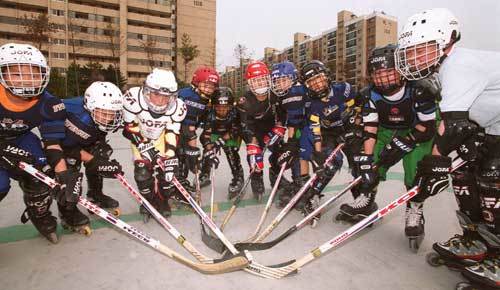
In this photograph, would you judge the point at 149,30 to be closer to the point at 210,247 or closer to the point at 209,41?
the point at 209,41

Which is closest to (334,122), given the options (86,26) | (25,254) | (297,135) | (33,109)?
(297,135)

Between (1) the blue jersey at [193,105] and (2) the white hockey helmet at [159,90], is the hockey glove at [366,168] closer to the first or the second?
(2) the white hockey helmet at [159,90]

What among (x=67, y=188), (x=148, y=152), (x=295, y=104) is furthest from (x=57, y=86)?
(x=295, y=104)

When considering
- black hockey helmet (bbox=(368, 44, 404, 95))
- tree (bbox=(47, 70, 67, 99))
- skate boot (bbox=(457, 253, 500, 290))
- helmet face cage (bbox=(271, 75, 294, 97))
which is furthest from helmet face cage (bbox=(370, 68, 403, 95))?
tree (bbox=(47, 70, 67, 99))

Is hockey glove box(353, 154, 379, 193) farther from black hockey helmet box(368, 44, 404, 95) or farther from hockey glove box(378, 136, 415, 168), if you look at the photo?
black hockey helmet box(368, 44, 404, 95)

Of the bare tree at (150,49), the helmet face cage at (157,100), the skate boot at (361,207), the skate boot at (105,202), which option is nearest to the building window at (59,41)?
the bare tree at (150,49)

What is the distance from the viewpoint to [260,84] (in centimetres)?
437

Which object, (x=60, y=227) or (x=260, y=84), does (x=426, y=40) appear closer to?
(x=260, y=84)

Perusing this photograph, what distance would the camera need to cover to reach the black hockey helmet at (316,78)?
404 centimetres

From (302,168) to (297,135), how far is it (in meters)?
0.51

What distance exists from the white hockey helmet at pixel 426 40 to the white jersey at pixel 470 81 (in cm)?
20

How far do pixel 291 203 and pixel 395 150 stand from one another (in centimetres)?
135

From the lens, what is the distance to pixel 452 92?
2033 millimetres

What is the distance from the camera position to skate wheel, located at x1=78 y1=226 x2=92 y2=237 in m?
3.36
